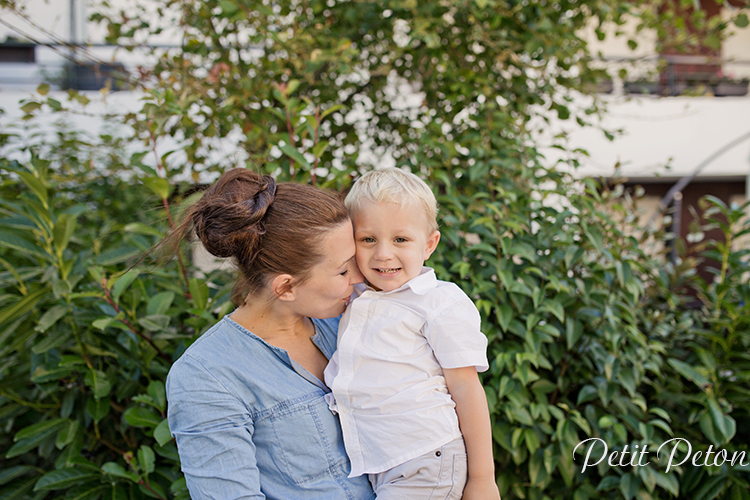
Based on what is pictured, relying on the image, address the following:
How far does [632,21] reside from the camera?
724 cm

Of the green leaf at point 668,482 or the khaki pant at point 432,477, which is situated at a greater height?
the khaki pant at point 432,477

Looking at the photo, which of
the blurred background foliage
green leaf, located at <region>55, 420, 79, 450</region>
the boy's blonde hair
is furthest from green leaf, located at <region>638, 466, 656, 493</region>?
green leaf, located at <region>55, 420, 79, 450</region>

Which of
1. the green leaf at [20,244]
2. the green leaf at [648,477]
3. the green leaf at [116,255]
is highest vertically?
the green leaf at [20,244]

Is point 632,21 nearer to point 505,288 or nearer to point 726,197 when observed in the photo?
point 726,197

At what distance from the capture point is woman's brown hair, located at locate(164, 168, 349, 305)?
1.17m

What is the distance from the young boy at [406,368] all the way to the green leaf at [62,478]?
0.90m

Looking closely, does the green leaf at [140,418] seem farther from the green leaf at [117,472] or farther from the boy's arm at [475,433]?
the boy's arm at [475,433]

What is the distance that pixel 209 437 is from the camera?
3.40 ft

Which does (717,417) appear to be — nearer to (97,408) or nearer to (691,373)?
(691,373)

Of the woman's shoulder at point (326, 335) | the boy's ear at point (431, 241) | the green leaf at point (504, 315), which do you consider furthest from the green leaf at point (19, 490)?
the green leaf at point (504, 315)

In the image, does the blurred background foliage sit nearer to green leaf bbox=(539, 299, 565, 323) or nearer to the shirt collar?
green leaf bbox=(539, 299, 565, 323)

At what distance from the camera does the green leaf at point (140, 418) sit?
4.91ft

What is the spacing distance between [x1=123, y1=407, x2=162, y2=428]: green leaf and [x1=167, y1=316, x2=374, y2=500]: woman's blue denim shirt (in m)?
0.52

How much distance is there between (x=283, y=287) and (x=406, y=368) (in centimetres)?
37
